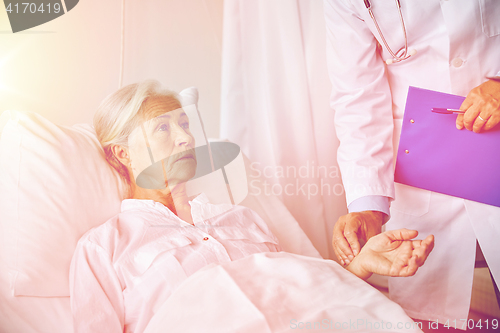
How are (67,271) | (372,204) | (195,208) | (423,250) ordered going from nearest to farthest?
(423,250)
(67,271)
(372,204)
(195,208)

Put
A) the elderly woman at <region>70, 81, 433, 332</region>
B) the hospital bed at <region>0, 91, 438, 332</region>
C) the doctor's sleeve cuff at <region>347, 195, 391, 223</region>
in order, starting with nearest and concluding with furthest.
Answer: the hospital bed at <region>0, 91, 438, 332</region>, the elderly woman at <region>70, 81, 433, 332</region>, the doctor's sleeve cuff at <region>347, 195, 391, 223</region>

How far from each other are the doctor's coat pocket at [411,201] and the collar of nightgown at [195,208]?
1.62 ft

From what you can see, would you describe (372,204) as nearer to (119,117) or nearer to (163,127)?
(163,127)

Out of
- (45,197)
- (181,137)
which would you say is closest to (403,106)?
(181,137)

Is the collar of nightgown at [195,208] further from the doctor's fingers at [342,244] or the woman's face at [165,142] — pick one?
the doctor's fingers at [342,244]

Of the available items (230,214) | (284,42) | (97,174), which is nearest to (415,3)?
(284,42)

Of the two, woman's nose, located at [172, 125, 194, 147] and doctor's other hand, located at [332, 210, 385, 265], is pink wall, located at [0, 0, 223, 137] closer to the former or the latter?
woman's nose, located at [172, 125, 194, 147]

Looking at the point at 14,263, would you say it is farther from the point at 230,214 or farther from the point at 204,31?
the point at 204,31

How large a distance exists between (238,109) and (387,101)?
54 centimetres

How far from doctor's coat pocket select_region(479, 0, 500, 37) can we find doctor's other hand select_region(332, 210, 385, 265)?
0.49 meters

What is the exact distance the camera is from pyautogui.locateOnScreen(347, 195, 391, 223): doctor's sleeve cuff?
88 cm

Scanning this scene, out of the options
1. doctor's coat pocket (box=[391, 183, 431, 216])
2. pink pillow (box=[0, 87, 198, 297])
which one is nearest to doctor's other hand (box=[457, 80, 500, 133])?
doctor's coat pocket (box=[391, 183, 431, 216])

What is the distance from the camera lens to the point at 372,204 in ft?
2.89

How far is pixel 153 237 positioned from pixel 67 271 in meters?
0.20
